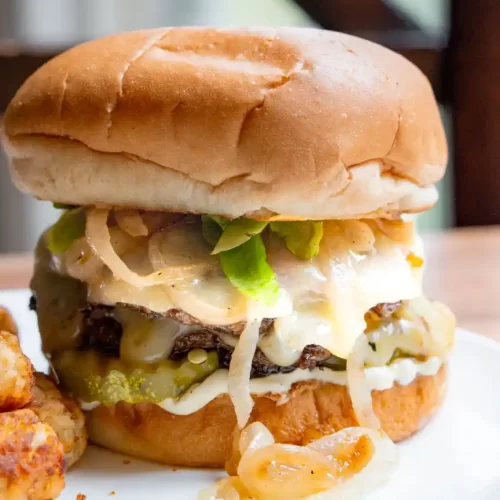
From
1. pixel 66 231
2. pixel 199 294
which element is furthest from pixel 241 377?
pixel 66 231

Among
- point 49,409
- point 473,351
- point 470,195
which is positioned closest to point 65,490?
point 49,409

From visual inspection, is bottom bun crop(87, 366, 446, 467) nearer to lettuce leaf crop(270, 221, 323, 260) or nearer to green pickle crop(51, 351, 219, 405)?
green pickle crop(51, 351, 219, 405)

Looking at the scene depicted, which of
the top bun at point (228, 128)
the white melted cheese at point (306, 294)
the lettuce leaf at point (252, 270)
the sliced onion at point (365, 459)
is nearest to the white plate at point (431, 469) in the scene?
the sliced onion at point (365, 459)

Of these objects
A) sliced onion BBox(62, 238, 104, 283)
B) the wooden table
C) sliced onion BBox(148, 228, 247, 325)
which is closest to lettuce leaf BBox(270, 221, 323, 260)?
sliced onion BBox(148, 228, 247, 325)

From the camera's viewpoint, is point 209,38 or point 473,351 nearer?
point 209,38

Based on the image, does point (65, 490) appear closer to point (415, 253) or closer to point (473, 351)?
point (415, 253)

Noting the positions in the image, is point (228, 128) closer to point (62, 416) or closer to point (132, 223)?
point (132, 223)
